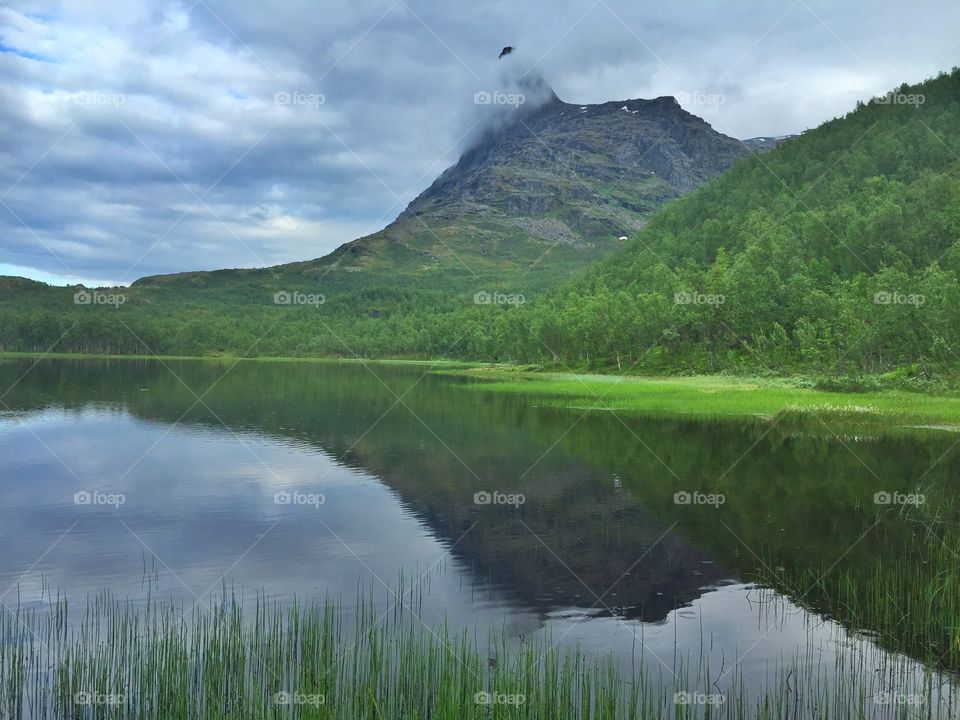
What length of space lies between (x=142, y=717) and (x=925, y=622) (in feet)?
53.5

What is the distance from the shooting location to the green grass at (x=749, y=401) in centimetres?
5328

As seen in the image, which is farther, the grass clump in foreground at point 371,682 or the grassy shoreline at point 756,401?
the grassy shoreline at point 756,401

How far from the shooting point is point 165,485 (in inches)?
1414

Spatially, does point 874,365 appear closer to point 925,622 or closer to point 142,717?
point 925,622

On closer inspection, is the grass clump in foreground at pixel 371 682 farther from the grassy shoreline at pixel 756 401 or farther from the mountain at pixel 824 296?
the mountain at pixel 824 296

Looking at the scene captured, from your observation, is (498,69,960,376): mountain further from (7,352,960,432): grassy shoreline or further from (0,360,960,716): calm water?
(0,360,960,716): calm water

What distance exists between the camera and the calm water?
17.9 m

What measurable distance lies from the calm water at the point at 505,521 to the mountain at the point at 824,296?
39.2 m

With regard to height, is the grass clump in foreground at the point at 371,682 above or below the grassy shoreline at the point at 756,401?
below

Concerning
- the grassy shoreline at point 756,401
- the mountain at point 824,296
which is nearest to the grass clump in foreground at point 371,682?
the grassy shoreline at point 756,401

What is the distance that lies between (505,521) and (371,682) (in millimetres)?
16516

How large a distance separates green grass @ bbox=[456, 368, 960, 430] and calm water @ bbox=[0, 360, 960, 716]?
6.57 meters

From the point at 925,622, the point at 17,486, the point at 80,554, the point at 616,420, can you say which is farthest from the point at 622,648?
the point at 616,420

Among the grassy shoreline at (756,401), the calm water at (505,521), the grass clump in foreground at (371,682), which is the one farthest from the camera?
the grassy shoreline at (756,401)
